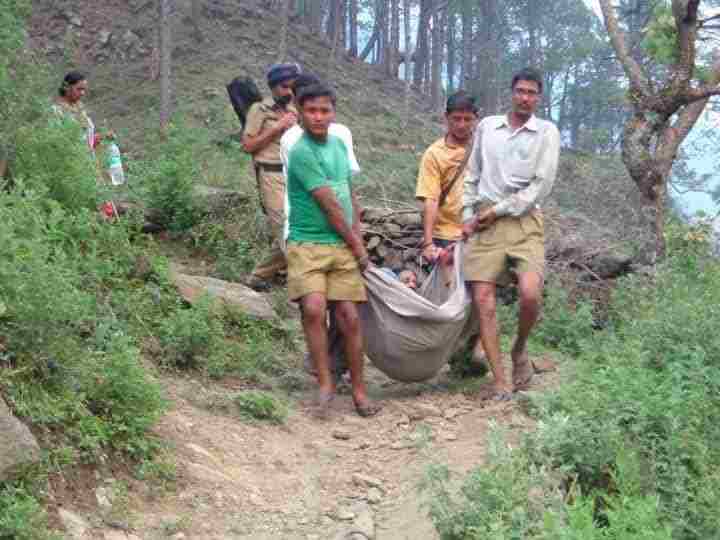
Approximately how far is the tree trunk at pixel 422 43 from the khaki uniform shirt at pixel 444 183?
984 inches

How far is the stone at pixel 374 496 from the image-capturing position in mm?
3670

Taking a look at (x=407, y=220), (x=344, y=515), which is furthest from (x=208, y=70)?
(x=344, y=515)

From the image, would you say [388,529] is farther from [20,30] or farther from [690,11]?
[690,11]

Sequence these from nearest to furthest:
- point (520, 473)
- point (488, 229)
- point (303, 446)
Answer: point (520, 473)
point (303, 446)
point (488, 229)

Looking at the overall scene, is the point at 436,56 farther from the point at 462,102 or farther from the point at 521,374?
the point at 521,374

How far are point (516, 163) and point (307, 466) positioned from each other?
1.96 metres

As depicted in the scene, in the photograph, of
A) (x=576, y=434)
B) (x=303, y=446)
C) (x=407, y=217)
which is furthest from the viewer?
(x=407, y=217)

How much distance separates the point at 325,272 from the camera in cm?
454

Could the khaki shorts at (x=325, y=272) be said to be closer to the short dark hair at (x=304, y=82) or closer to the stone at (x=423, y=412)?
the stone at (x=423, y=412)

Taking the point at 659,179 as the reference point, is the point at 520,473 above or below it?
below

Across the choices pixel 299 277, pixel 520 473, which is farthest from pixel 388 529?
pixel 299 277

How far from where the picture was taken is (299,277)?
4.48 meters

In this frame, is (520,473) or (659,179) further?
(659,179)

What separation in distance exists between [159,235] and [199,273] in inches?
38.0
